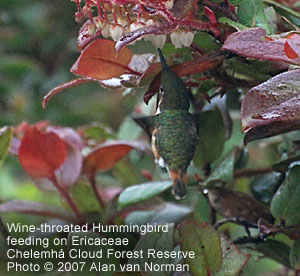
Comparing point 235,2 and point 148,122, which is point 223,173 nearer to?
point 148,122

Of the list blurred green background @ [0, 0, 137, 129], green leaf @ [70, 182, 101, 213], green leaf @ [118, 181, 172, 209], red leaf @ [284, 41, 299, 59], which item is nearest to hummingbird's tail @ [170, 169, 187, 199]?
green leaf @ [118, 181, 172, 209]

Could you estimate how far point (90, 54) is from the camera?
678 millimetres

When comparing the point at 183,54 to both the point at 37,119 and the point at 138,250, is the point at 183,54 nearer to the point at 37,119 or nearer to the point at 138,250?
the point at 138,250

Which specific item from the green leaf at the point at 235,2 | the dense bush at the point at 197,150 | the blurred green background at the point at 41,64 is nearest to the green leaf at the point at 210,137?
the dense bush at the point at 197,150

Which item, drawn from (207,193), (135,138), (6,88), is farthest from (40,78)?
(207,193)

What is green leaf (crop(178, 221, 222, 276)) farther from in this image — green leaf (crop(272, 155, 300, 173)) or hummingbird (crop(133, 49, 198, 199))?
green leaf (crop(272, 155, 300, 173))

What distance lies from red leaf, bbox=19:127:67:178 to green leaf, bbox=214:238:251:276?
35 centimetres

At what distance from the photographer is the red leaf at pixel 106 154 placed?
96 cm

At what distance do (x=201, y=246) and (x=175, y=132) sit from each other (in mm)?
149

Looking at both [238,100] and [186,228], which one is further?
[238,100]

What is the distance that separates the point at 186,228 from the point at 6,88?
139 centimetres

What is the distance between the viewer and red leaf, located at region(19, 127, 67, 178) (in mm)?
898

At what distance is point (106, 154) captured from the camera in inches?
38.5

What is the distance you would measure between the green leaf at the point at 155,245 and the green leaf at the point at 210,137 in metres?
0.18
